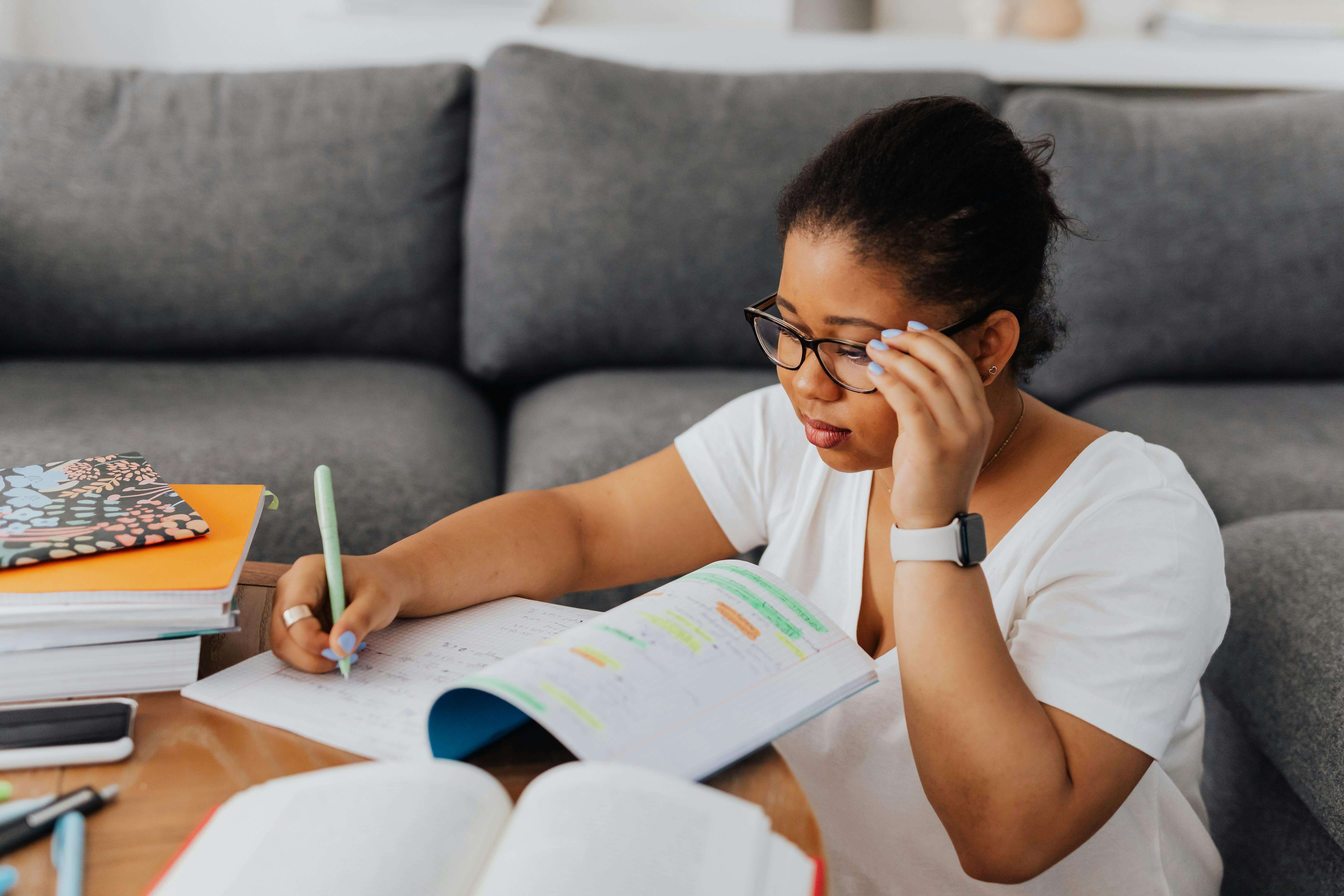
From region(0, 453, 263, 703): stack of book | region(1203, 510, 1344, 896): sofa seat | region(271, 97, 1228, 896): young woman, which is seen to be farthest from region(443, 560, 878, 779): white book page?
region(1203, 510, 1344, 896): sofa seat

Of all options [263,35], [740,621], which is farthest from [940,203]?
[263,35]

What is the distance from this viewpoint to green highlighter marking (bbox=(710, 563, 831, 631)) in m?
0.65

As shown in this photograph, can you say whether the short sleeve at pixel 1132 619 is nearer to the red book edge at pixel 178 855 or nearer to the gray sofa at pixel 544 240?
the red book edge at pixel 178 855

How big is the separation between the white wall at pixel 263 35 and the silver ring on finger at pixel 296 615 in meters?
1.71

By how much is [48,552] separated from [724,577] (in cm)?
45

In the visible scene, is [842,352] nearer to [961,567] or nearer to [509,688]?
[961,567]

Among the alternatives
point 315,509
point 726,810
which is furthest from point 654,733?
point 315,509

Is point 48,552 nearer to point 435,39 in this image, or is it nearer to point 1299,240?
point 435,39

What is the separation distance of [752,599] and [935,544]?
15 centimetres

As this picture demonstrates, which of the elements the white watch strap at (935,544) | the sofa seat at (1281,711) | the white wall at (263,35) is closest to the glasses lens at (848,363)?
the white watch strap at (935,544)

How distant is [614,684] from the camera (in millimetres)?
551

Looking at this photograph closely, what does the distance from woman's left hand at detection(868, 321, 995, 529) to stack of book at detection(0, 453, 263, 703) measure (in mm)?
475

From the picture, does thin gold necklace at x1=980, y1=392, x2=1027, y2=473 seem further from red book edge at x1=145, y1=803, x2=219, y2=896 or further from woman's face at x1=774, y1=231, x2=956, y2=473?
red book edge at x1=145, y1=803, x2=219, y2=896

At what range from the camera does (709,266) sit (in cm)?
179
